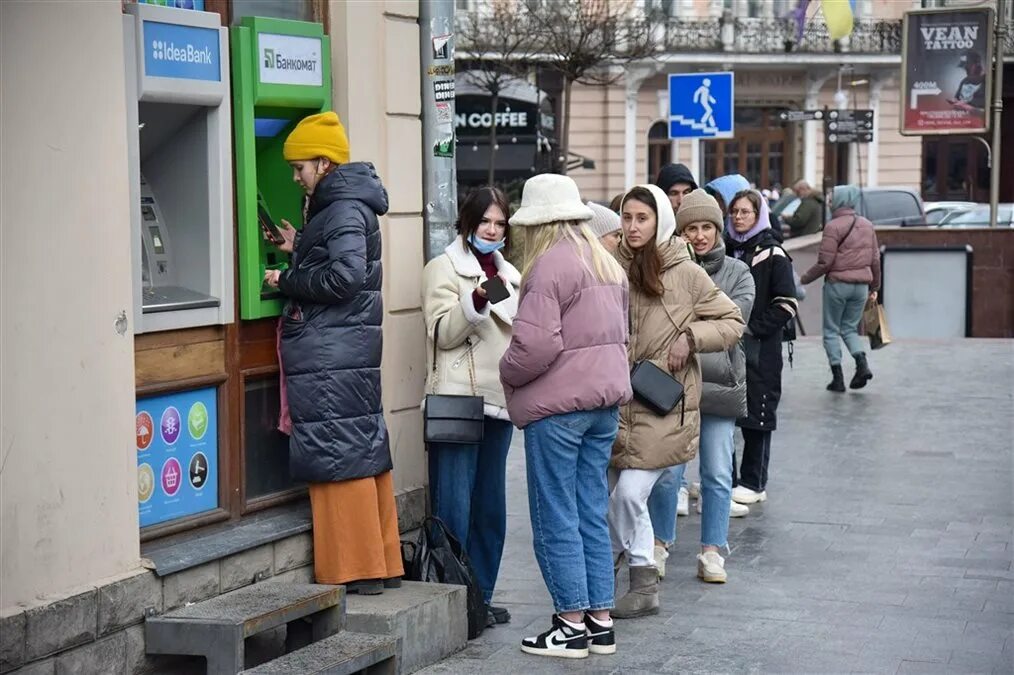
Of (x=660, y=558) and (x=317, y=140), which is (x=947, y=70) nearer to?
(x=660, y=558)

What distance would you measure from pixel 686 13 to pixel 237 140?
41738 millimetres

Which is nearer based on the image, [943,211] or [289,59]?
[289,59]

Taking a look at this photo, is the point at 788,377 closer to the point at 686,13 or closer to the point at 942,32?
the point at 942,32

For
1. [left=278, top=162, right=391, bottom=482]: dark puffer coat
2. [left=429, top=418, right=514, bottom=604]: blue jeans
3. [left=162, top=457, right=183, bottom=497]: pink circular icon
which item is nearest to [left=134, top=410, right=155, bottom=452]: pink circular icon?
[left=162, top=457, right=183, bottom=497]: pink circular icon

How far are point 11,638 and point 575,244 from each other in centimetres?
242

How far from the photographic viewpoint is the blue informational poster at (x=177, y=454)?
560 centimetres

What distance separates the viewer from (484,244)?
21.1ft

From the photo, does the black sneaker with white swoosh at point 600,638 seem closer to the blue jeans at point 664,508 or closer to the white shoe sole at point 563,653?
the white shoe sole at point 563,653

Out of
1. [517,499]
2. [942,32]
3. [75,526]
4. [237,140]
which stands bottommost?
[517,499]

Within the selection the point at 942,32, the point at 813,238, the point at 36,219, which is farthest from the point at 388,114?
the point at 813,238

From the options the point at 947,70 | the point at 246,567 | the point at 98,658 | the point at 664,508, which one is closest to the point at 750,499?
the point at 664,508

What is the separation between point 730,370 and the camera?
7473 mm

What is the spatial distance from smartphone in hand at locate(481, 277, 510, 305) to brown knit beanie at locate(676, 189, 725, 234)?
1800mm

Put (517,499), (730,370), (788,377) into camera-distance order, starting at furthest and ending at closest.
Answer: (788,377), (517,499), (730,370)
